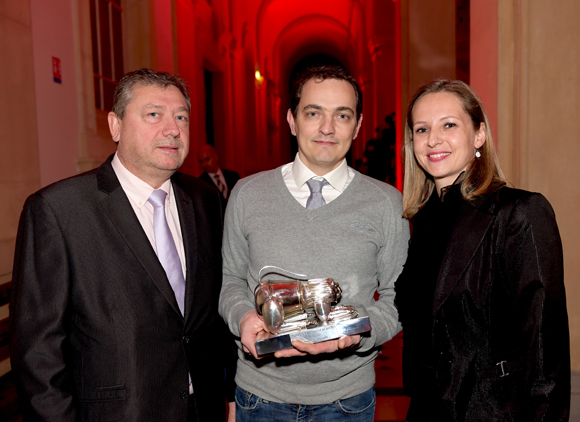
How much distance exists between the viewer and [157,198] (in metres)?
1.72

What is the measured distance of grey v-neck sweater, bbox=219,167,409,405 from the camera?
1.61 meters

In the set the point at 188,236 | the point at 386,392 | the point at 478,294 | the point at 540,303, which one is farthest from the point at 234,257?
the point at 386,392

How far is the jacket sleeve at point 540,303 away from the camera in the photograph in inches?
54.2

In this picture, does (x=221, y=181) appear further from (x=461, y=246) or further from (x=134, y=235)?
(x=461, y=246)

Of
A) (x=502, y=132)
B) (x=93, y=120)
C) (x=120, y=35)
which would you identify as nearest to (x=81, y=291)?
(x=502, y=132)

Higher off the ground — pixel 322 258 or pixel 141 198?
pixel 141 198

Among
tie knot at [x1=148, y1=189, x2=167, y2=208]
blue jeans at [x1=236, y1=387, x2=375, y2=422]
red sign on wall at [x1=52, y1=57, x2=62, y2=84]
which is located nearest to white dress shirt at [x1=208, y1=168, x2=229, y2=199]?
red sign on wall at [x1=52, y1=57, x2=62, y2=84]

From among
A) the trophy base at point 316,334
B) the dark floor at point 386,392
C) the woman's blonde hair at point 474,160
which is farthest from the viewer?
the dark floor at point 386,392

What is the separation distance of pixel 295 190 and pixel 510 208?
0.79 meters

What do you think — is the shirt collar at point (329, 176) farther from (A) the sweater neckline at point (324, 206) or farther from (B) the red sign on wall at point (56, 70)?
(B) the red sign on wall at point (56, 70)

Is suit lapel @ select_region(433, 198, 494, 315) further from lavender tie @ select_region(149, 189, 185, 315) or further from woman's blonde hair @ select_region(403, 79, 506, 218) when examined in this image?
lavender tie @ select_region(149, 189, 185, 315)

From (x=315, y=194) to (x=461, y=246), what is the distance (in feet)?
1.89

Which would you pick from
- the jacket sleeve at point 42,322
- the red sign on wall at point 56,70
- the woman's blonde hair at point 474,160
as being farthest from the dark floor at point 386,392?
the red sign on wall at point 56,70

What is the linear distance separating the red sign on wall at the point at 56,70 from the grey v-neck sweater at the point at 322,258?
10.3ft
